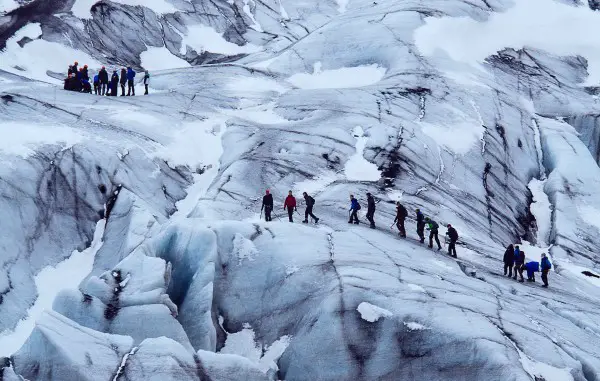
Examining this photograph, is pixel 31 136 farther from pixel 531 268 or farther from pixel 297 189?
pixel 531 268

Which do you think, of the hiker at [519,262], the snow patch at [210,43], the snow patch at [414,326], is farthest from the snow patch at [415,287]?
the snow patch at [210,43]

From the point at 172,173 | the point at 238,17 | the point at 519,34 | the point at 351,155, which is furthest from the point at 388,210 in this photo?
the point at 238,17

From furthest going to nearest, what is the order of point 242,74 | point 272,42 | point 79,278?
1. point 272,42
2. point 242,74
3. point 79,278

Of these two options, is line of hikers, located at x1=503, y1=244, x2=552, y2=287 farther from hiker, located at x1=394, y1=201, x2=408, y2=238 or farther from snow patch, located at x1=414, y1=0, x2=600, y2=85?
snow patch, located at x1=414, y1=0, x2=600, y2=85

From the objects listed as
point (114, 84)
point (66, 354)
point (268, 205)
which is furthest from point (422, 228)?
point (114, 84)

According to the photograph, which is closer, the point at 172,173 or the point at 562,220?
the point at 172,173

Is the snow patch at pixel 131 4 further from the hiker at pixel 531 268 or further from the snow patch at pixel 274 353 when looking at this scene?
the snow patch at pixel 274 353

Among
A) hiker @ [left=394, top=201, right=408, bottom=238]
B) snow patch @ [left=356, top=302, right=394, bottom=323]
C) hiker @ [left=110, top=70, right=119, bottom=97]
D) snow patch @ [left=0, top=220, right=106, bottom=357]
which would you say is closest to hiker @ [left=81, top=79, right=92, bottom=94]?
hiker @ [left=110, top=70, right=119, bottom=97]

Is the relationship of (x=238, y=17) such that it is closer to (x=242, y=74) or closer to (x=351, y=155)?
(x=242, y=74)
